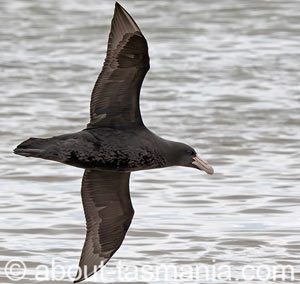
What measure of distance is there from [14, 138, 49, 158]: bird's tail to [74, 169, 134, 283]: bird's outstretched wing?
0.87 m

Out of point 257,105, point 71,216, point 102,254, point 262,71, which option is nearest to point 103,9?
point 262,71

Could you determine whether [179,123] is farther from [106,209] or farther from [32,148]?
[32,148]

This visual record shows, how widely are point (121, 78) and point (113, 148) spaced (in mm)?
506

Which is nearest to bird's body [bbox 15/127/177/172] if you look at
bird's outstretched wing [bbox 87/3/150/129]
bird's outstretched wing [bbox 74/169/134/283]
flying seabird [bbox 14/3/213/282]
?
flying seabird [bbox 14/3/213/282]

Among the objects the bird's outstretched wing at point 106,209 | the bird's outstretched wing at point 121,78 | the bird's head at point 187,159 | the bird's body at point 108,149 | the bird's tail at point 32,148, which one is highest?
the bird's outstretched wing at point 121,78

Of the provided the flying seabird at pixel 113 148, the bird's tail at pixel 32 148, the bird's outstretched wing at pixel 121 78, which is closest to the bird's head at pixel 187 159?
the flying seabird at pixel 113 148

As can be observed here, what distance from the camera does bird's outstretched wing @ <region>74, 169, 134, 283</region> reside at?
9.66 m

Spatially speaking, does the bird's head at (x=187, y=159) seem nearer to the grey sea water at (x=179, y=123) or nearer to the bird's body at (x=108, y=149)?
the bird's body at (x=108, y=149)

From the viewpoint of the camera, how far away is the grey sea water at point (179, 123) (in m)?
10.6

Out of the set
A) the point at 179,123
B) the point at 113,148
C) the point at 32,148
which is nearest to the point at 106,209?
the point at 113,148

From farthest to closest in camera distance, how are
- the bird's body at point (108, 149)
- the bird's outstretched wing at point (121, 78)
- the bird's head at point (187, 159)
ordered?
the bird's head at point (187, 159) < the bird's outstretched wing at point (121, 78) < the bird's body at point (108, 149)

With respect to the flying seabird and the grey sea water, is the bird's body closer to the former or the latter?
the flying seabird

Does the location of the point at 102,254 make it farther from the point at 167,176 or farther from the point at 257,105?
the point at 257,105

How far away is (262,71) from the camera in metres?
17.8
